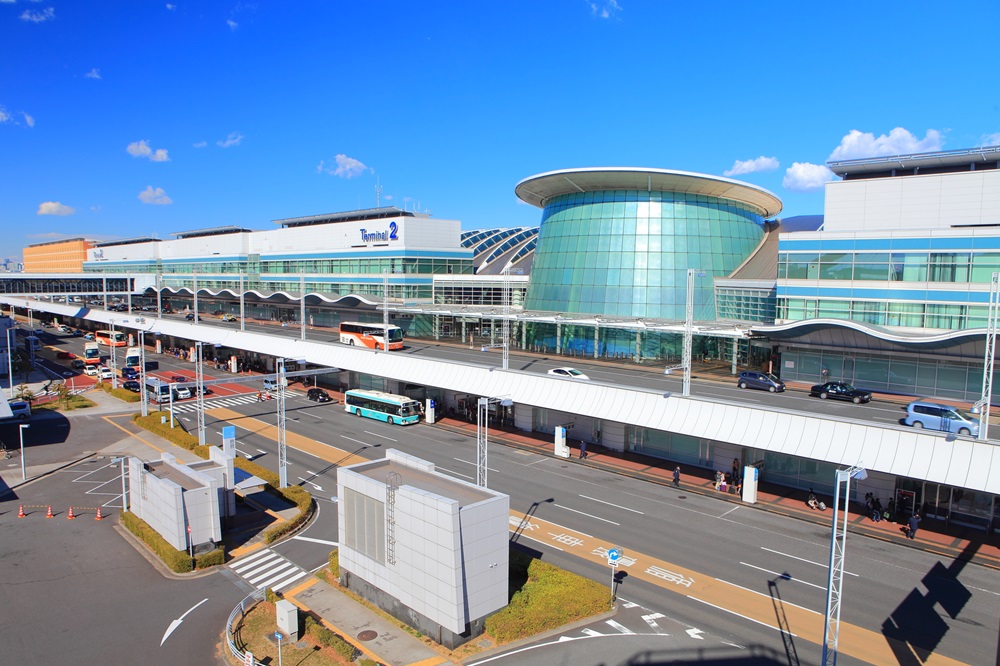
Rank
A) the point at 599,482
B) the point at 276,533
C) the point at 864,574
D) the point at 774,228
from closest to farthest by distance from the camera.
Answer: the point at 864,574 → the point at 276,533 → the point at 599,482 → the point at 774,228

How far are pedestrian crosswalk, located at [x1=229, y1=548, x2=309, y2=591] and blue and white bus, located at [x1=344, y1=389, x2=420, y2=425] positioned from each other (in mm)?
22547

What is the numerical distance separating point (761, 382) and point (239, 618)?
117 feet

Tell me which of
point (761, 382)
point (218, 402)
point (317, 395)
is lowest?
point (218, 402)

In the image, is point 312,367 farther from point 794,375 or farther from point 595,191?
point 794,375

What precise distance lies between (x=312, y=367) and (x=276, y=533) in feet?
115

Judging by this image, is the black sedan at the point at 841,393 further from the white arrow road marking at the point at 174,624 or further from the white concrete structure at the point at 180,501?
the white arrow road marking at the point at 174,624

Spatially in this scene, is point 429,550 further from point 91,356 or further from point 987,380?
point 91,356

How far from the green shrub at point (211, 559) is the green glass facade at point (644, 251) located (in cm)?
4580

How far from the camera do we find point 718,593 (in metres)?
22.8

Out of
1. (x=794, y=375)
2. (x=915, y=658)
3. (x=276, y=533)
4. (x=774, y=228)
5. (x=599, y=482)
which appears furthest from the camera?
(x=774, y=228)

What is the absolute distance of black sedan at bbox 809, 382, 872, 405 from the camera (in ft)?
130

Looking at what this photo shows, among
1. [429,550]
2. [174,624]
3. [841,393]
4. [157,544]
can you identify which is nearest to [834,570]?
[429,550]

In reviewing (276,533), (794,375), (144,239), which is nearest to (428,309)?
(794,375)

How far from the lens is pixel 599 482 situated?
35.7 meters
